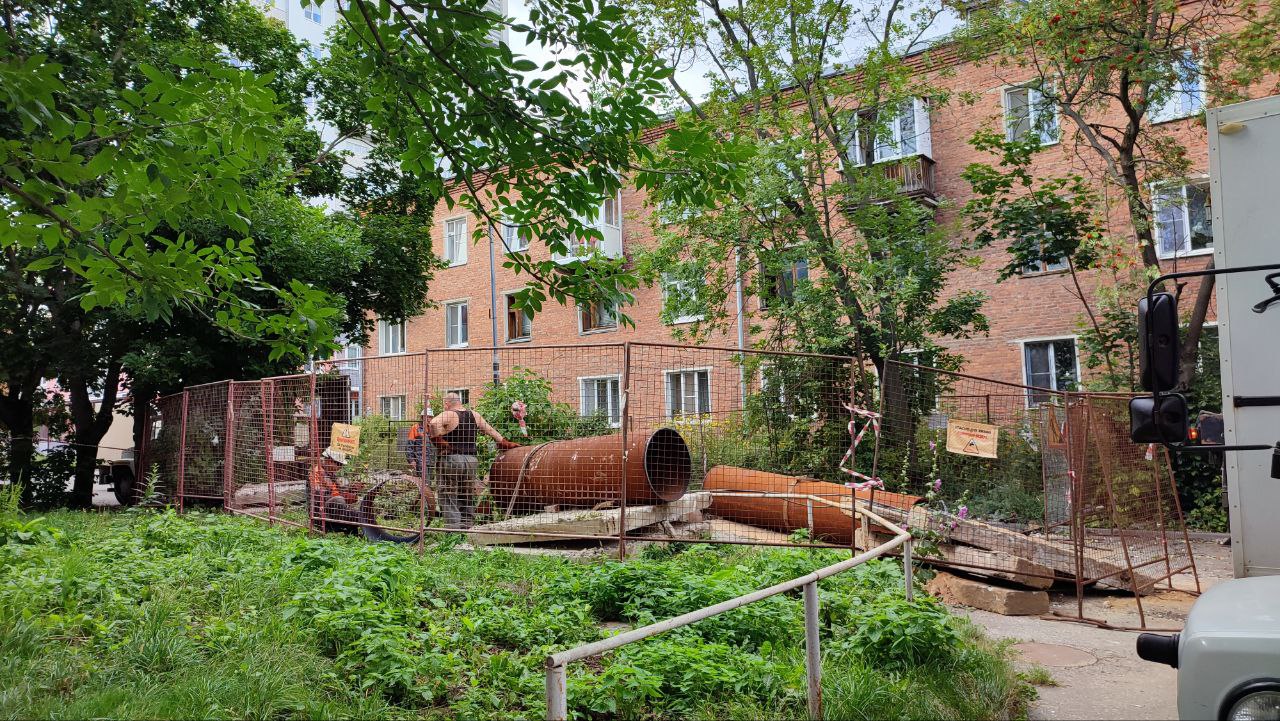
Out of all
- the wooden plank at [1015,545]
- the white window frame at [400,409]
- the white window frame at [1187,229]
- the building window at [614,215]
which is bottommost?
the wooden plank at [1015,545]

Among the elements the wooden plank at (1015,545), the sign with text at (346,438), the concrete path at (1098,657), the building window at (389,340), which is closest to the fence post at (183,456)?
the sign with text at (346,438)

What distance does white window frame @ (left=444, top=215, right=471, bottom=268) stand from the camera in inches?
1298

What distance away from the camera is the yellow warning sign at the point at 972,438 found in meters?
8.37

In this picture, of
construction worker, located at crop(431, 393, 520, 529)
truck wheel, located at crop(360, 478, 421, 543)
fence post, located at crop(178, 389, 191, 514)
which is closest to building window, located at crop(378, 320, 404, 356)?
fence post, located at crop(178, 389, 191, 514)

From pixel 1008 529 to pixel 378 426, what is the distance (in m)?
7.95

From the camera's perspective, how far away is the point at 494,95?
5008mm

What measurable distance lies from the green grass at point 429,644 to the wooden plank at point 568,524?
2.10m

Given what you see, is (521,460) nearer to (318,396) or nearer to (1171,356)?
(318,396)

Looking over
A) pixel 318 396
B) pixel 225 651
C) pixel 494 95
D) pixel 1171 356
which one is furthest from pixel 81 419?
pixel 1171 356

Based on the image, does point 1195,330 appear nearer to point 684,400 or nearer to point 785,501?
point 785,501

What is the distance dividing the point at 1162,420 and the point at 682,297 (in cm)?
1336

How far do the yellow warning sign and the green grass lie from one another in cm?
195

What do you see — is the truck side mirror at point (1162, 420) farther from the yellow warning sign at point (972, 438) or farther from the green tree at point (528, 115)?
the yellow warning sign at point (972, 438)

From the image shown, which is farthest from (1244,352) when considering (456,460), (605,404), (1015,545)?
(456,460)
